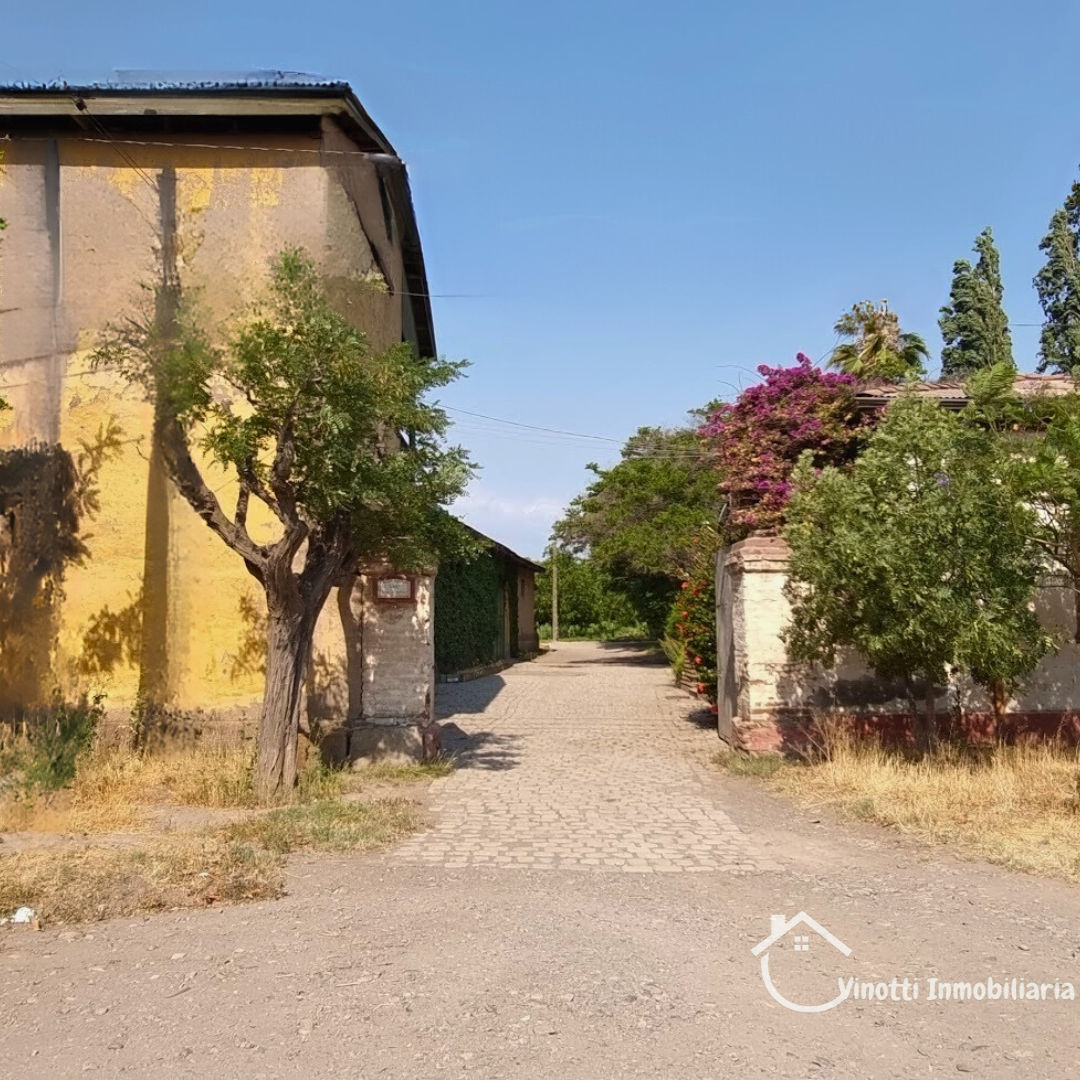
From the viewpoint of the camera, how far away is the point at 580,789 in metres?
9.38

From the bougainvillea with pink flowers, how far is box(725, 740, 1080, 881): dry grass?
3.20m

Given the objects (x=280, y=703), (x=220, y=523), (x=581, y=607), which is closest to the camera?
(x=220, y=523)

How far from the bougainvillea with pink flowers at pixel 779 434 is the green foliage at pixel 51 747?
770 centimetres

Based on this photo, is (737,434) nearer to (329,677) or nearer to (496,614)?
(329,677)

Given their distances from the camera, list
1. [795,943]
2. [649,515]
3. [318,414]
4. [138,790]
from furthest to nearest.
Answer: [649,515] → [138,790] → [318,414] → [795,943]

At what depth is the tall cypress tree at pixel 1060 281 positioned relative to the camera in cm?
2678

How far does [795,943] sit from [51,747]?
7416 millimetres

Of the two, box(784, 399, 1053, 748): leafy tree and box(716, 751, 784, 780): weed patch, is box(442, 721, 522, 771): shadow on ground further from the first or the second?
box(784, 399, 1053, 748): leafy tree

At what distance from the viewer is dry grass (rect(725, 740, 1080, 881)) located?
21.9 ft

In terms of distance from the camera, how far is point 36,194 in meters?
10.4

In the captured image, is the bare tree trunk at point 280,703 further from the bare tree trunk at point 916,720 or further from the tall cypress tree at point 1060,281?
the tall cypress tree at point 1060,281

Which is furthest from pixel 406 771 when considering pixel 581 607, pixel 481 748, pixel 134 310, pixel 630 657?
pixel 581 607

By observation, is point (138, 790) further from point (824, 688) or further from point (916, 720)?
point (916, 720)

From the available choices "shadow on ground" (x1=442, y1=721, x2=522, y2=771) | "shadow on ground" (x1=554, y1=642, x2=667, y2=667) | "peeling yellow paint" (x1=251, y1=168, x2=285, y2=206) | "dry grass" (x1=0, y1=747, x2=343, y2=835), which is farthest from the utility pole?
"dry grass" (x1=0, y1=747, x2=343, y2=835)
